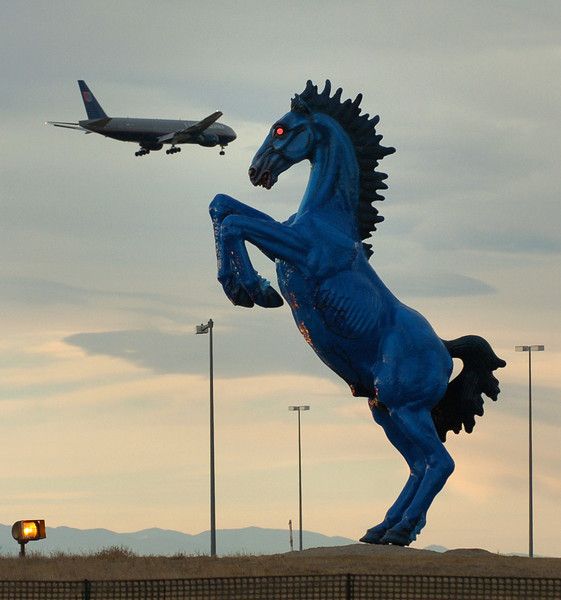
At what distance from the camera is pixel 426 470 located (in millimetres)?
19719

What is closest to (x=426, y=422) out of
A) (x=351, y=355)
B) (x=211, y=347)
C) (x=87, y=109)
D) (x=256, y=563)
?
(x=351, y=355)

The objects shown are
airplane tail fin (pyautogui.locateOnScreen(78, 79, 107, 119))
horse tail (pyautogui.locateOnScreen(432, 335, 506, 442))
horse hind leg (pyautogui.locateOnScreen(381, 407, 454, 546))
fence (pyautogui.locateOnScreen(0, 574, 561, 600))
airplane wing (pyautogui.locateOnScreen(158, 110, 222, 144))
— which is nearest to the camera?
fence (pyautogui.locateOnScreen(0, 574, 561, 600))

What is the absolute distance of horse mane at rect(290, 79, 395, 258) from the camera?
2036cm

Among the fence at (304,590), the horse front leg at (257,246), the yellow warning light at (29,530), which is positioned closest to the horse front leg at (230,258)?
the horse front leg at (257,246)

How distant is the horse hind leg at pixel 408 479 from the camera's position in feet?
65.6

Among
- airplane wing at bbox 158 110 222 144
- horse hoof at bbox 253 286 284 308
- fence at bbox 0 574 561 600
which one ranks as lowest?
fence at bbox 0 574 561 600

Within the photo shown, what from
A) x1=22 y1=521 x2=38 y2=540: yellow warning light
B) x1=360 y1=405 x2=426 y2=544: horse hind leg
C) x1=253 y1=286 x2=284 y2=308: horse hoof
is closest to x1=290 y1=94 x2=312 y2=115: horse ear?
x1=253 y1=286 x2=284 y2=308: horse hoof

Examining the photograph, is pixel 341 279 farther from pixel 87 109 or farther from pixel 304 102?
pixel 87 109

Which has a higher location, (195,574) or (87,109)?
(87,109)

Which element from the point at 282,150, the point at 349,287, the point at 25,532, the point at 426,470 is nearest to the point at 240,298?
the point at 349,287

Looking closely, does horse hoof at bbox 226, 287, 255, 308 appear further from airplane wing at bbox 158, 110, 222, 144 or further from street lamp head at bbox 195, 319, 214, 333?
airplane wing at bbox 158, 110, 222, 144

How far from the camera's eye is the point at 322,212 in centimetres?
1994

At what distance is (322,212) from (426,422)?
2.96m

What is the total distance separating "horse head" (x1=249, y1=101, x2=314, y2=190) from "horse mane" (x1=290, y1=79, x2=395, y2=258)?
248 millimetres
